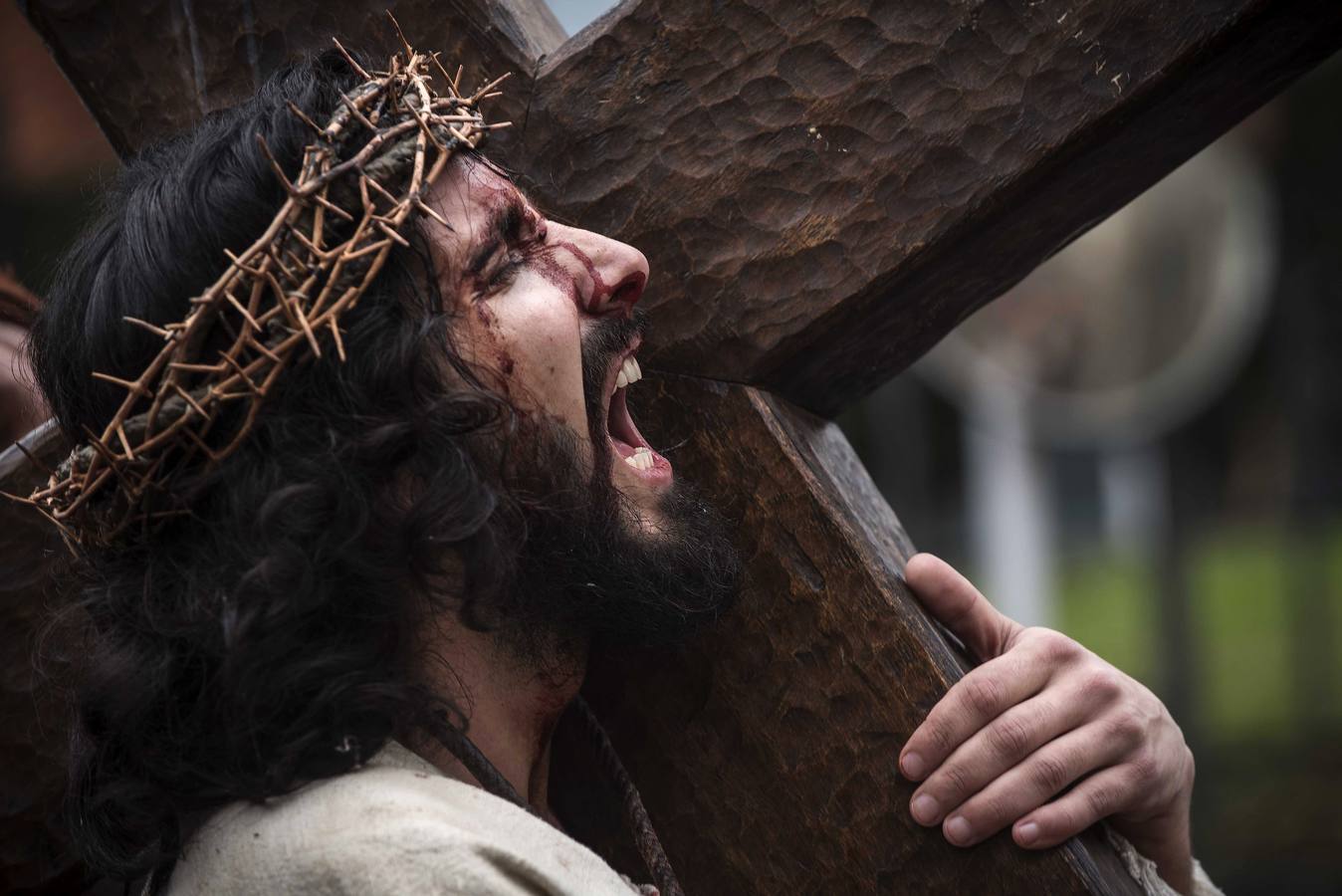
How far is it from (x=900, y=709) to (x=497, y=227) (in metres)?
0.66

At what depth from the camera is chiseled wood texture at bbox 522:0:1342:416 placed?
1207mm

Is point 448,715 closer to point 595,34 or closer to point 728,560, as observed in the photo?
point 728,560

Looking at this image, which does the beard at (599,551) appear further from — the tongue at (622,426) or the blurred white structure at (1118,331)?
the blurred white structure at (1118,331)

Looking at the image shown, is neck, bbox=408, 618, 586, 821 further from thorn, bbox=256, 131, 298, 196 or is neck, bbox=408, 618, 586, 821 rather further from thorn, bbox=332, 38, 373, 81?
thorn, bbox=332, 38, 373, 81

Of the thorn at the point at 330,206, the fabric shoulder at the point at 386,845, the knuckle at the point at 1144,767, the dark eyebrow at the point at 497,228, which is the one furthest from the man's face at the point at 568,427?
the knuckle at the point at 1144,767

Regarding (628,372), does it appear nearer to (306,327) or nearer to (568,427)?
(568,427)

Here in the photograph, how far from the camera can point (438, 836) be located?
3.43 ft

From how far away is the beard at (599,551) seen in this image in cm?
129

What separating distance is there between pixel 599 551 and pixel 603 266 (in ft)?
0.99

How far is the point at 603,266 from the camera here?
129 centimetres

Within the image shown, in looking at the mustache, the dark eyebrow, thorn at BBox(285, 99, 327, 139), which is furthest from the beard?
thorn at BBox(285, 99, 327, 139)

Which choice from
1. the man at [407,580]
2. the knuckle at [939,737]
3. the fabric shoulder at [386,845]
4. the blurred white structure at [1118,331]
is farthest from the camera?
the blurred white structure at [1118,331]

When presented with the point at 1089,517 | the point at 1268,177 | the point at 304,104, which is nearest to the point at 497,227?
the point at 304,104

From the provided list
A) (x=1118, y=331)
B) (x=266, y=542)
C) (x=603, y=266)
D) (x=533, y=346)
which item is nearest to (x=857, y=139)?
(x=603, y=266)
